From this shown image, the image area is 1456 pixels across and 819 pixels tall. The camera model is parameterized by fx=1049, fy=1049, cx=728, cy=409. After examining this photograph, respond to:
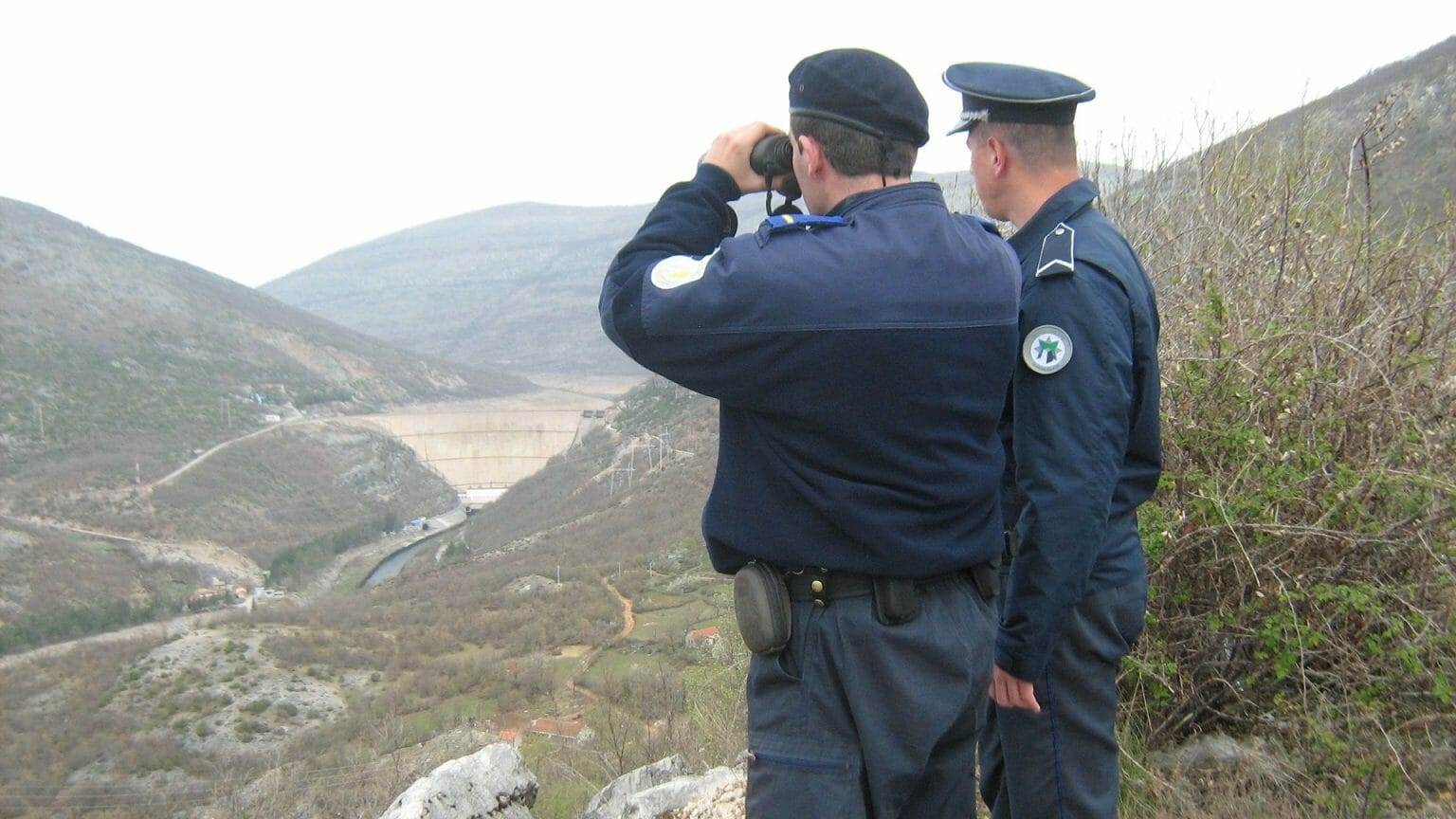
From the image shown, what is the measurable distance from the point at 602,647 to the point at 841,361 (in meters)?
30.9

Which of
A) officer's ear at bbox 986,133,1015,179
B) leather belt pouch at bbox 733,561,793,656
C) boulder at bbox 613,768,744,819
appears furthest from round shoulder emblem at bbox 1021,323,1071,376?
boulder at bbox 613,768,744,819

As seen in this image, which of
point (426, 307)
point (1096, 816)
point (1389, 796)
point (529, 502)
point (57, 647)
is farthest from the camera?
point (426, 307)

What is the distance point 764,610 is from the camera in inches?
70.6

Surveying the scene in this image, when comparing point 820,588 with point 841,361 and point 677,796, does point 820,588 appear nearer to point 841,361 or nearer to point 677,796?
point 841,361

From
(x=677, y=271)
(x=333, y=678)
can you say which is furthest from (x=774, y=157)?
(x=333, y=678)

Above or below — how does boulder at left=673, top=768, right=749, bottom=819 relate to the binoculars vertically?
below

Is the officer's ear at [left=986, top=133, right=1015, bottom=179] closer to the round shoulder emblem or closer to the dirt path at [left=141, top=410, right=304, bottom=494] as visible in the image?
the round shoulder emblem

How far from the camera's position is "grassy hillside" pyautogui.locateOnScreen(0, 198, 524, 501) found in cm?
6919

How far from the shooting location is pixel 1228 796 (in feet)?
9.66

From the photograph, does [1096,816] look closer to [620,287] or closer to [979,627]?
[979,627]

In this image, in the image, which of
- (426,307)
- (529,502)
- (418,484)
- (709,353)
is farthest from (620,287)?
(426,307)

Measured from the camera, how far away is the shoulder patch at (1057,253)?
7.04 feet

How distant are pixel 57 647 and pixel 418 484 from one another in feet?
131

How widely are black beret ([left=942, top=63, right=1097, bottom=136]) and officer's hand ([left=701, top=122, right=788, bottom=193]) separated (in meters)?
0.57
